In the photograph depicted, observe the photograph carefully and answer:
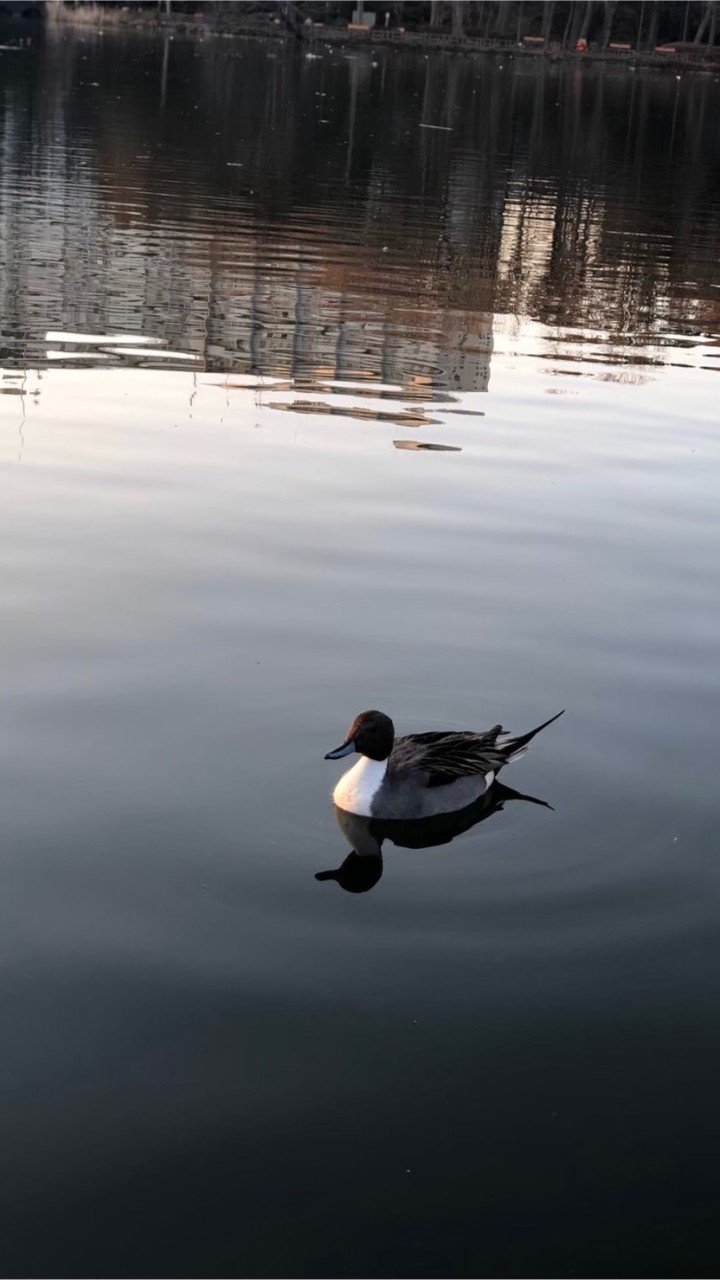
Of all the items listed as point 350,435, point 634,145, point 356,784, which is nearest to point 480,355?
point 350,435

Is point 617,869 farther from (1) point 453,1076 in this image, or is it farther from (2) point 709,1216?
(2) point 709,1216

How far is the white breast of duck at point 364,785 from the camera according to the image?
24.4 feet

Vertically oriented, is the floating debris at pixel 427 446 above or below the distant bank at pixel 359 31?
below

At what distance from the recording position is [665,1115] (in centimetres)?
562

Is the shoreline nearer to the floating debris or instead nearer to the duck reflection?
the floating debris

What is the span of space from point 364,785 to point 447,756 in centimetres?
41

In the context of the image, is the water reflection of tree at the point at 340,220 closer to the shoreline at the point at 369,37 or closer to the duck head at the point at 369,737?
the duck head at the point at 369,737

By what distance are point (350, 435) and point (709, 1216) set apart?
9401mm

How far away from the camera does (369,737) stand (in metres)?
7.36

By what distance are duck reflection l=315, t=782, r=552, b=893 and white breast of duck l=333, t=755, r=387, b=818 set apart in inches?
3.1

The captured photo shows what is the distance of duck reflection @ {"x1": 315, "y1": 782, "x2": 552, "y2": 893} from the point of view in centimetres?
704

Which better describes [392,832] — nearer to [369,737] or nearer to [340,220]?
[369,737]

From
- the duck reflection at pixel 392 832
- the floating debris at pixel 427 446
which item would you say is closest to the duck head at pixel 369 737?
the duck reflection at pixel 392 832

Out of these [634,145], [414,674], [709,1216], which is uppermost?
[634,145]
